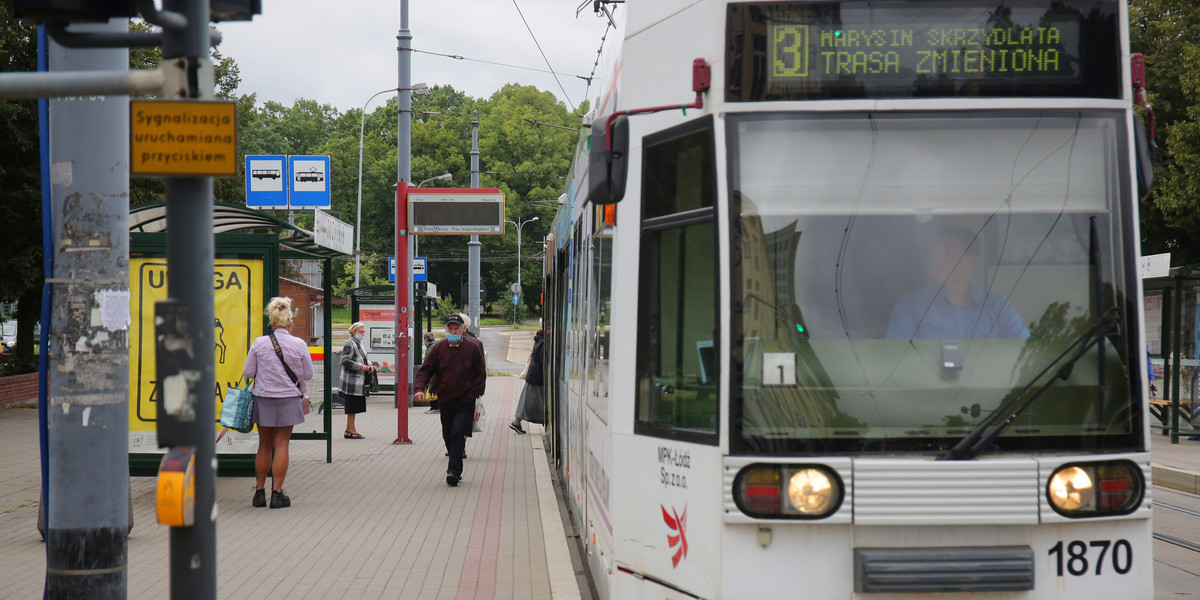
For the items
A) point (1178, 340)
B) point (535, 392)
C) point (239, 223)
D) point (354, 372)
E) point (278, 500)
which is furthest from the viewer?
point (535, 392)

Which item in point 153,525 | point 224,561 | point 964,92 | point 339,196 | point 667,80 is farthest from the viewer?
point 339,196

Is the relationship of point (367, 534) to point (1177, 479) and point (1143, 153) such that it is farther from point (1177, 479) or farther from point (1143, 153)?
point (1177, 479)

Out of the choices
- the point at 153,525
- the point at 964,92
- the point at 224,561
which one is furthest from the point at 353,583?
the point at 964,92

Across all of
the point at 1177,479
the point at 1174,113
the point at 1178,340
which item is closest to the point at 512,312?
the point at 1174,113

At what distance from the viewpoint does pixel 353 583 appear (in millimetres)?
7191

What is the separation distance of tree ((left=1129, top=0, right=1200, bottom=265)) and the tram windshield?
68.8 ft

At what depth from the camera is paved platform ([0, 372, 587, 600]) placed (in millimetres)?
7113

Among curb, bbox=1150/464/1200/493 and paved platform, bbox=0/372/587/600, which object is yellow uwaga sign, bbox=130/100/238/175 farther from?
curb, bbox=1150/464/1200/493

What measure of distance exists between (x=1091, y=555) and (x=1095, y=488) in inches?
9.5

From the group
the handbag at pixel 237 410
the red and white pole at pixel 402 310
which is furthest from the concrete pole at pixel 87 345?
the red and white pole at pixel 402 310

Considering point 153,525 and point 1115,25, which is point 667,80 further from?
point 153,525

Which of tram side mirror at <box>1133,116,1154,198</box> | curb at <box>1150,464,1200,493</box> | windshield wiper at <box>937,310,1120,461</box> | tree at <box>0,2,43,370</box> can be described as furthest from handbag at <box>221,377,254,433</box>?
tree at <box>0,2,43,370</box>

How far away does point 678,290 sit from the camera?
14.8 feet

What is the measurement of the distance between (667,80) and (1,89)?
2.52m
